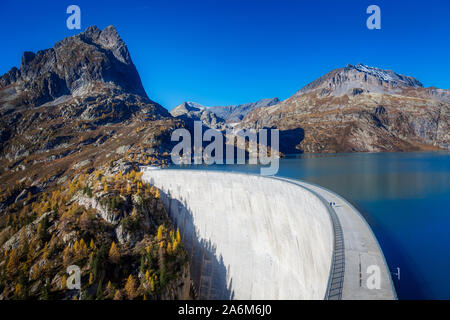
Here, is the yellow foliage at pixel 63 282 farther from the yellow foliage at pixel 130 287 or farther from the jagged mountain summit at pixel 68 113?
the jagged mountain summit at pixel 68 113

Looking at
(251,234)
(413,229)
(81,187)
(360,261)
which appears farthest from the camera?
(81,187)

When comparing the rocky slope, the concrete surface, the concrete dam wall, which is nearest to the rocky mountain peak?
the rocky slope

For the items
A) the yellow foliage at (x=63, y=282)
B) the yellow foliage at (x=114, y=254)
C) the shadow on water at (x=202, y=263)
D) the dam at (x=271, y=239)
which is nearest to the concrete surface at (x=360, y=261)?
the dam at (x=271, y=239)

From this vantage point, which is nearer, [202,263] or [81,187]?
[202,263]

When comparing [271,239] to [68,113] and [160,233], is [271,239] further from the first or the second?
[68,113]

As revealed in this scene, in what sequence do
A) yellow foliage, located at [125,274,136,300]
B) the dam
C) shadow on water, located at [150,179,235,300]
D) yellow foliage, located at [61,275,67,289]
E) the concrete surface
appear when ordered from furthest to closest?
shadow on water, located at [150,179,235,300] → yellow foliage, located at [61,275,67,289] → yellow foliage, located at [125,274,136,300] → the dam → the concrete surface

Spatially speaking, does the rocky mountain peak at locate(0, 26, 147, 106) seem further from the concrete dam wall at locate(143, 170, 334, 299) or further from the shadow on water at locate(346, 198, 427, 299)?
the shadow on water at locate(346, 198, 427, 299)

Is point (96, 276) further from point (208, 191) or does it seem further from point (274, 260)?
point (274, 260)

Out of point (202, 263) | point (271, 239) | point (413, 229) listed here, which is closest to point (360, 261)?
point (271, 239)

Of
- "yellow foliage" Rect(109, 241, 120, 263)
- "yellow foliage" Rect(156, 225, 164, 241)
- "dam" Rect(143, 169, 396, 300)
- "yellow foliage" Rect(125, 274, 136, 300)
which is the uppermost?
"dam" Rect(143, 169, 396, 300)
